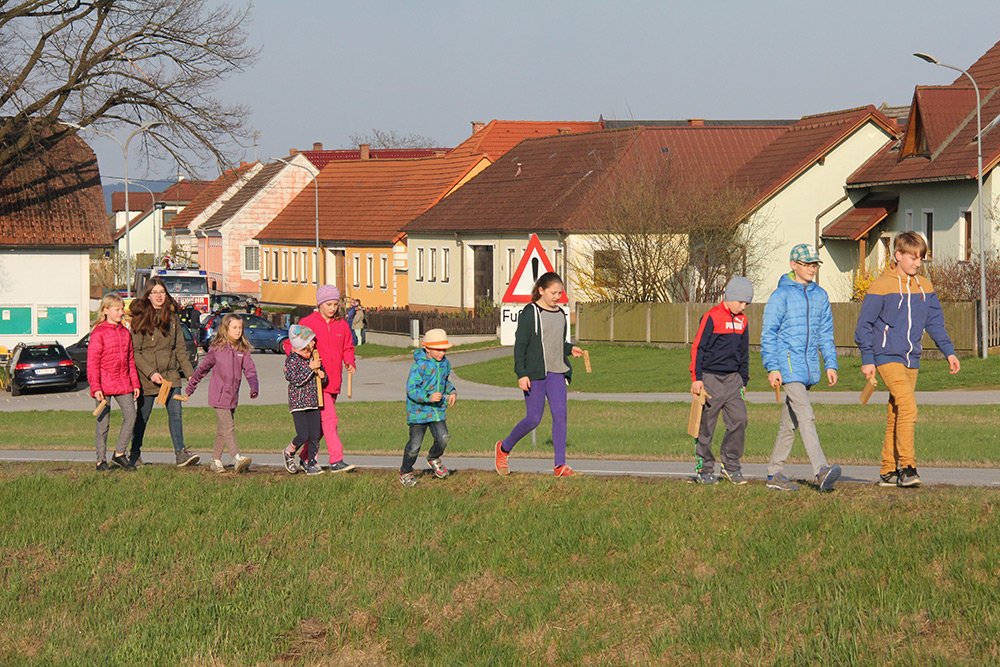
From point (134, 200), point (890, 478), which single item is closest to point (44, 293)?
point (890, 478)

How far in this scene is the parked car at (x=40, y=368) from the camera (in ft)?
120

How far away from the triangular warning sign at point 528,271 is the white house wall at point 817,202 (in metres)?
32.6

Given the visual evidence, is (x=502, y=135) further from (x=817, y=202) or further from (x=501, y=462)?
(x=501, y=462)

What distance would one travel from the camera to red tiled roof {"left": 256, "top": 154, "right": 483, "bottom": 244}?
2687 inches

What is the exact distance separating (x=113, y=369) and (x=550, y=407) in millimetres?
4597

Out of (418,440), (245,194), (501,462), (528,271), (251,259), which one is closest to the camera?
(418,440)

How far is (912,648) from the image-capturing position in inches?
300

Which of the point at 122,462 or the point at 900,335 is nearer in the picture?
the point at 900,335

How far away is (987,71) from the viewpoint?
4394 cm

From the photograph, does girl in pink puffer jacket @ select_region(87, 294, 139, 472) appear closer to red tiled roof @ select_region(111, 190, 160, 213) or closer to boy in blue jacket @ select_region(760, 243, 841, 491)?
boy in blue jacket @ select_region(760, 243, 841, 491)

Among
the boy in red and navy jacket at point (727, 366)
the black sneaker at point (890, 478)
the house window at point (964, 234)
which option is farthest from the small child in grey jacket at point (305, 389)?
the house window at point (964, 234)

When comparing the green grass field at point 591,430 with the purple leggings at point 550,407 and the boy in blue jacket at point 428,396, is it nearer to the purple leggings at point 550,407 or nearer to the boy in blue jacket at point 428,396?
the purple leggings at point 550,407

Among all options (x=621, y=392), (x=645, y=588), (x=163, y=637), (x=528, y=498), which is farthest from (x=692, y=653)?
(x=621, y=392)

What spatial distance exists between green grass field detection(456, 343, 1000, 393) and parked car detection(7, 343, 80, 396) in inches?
454
